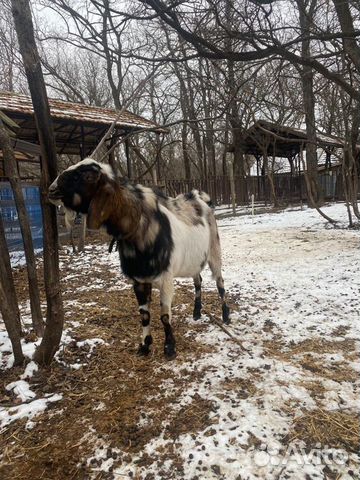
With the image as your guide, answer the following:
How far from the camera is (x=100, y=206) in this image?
242 cm

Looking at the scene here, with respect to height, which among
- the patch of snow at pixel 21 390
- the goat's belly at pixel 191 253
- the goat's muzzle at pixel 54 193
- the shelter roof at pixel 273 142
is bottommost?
the patch of snow at pixel 21 390

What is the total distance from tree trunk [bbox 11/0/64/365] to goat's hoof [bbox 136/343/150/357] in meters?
0.73

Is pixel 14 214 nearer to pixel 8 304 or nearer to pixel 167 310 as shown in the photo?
pixel 8 304

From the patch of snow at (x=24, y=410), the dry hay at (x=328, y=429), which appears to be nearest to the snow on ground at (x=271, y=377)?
the dry hay at (x=328, y=429)

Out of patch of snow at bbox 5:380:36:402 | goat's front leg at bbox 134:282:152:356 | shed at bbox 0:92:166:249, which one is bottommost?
patch of snow at bbox 5:380:36:402

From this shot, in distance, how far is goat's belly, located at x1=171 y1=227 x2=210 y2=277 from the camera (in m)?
3.02

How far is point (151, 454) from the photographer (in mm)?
1870

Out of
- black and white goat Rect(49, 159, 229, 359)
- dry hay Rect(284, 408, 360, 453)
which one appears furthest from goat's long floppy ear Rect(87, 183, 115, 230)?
dry hay Rect(284, 408, 360, 453)

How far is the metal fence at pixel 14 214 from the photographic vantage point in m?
7.58

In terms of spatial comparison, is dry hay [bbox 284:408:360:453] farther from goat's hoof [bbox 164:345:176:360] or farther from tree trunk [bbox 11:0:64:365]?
tree trunk [bbox 11:0:64:365]

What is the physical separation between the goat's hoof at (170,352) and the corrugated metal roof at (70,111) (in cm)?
657

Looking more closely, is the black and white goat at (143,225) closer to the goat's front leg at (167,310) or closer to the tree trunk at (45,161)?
the goat's front leg at (167,310)

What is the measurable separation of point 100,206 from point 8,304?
119 centimetres

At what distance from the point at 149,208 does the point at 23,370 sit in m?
1.72
